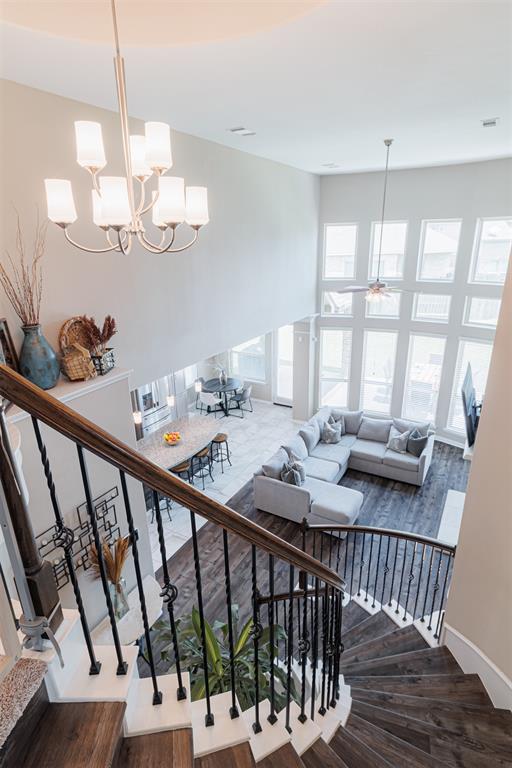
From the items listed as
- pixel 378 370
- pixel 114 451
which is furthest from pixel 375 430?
pixel 114 451

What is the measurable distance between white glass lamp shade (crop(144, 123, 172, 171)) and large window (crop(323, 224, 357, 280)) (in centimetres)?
774

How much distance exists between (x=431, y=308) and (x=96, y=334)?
24.5ft

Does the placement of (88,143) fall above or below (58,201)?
above

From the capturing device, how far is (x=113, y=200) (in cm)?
223

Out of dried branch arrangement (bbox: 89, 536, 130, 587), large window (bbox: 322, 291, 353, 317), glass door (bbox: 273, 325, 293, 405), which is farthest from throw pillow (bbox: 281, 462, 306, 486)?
glass door (bbox: 273, 325, 293, 405)

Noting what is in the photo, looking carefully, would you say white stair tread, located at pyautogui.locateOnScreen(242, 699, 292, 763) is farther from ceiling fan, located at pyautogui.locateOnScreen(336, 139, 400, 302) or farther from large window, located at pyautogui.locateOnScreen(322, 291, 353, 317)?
large window, located at pyautogui.locateOnScreen(322, 291, 353, 317)

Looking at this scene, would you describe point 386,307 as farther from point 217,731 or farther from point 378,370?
point 217,731

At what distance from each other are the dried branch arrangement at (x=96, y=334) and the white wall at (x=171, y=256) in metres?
0.21

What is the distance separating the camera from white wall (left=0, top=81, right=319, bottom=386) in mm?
3459

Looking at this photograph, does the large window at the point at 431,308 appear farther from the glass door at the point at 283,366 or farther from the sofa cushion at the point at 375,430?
the glass door at the point at 283,366

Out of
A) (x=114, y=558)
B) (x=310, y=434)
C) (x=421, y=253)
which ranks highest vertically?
(x=421, y=253)

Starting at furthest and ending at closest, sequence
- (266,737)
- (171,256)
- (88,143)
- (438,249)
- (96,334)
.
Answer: (438,249) < (171,256) < (96,334) < (88,143) < (266,737)

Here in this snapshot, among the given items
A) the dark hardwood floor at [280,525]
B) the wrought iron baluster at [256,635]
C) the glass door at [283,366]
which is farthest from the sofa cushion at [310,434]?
the wrought iron baluster at [256,635]

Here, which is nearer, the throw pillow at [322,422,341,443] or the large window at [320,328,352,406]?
the throw pillow at [322,422,341,443]
